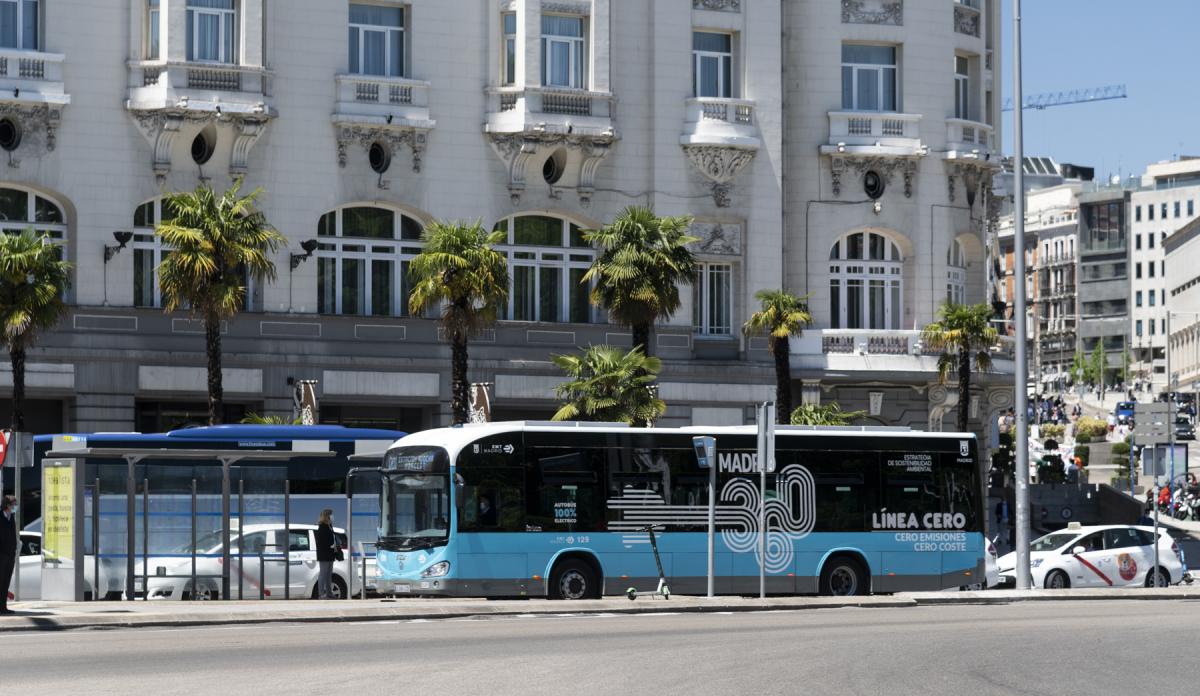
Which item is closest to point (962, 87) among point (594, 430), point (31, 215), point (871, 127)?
point (871, 127)

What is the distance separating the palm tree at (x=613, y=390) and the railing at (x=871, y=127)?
12.1 m

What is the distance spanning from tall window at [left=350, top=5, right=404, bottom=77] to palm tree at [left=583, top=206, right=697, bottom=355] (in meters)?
7.43

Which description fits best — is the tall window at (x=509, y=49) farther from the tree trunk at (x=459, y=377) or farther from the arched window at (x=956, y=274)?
the arched window at (x=956, y=274)

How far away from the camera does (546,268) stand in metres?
54.6

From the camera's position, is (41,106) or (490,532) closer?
(490,532)

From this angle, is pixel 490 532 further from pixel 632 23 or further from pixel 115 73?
pixel 632 23

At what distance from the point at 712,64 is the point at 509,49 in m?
6.10

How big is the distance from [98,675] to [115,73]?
1286 inches

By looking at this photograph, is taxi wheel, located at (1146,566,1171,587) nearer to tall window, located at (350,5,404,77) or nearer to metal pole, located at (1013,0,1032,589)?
metal pole, located at (1013,0,1032,589)

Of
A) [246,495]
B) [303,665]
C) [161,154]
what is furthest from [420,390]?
[303,665]

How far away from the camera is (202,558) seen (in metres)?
33.9

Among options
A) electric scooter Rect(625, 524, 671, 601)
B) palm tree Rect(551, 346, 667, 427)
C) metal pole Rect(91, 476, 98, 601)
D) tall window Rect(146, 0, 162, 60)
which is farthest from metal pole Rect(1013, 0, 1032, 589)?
tall window Rect(146, 0, 162, 60)

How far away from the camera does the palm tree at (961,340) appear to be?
5559 centimetres

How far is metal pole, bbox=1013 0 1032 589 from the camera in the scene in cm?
3862
